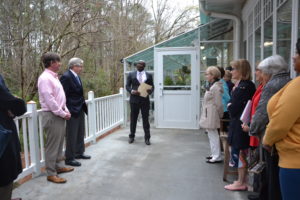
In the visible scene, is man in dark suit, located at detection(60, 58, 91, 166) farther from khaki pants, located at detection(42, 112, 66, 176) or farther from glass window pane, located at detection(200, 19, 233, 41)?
glass window pane, located at detection(200, 19, 233, 41)

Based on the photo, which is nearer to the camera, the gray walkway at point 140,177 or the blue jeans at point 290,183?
the blue jeans at point 290,183

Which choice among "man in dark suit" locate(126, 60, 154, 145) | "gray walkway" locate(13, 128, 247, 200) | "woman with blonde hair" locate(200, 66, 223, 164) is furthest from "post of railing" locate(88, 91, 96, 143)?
"woman with blonde hair" locate(200, 66, 223, 164)

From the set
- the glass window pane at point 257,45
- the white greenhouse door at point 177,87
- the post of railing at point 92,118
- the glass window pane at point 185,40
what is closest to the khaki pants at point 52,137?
the post of railing at point 92,118

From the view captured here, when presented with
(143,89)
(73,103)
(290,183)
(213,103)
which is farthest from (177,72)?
(290,183)

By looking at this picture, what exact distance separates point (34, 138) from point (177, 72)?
369 cm

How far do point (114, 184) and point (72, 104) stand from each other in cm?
129

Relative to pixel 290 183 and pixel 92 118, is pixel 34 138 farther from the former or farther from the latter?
pixel 290 183

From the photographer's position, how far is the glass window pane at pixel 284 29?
8.82 ft

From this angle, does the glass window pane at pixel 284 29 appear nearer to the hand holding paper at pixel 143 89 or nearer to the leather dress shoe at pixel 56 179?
the hand holding paper at pixel 143 89

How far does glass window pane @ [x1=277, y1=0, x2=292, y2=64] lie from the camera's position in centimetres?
269

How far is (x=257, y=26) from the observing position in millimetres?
4277

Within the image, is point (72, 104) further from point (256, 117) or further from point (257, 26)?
point (257, 26)

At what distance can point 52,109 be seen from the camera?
3.14 meters

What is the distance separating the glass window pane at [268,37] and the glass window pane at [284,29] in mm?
331
